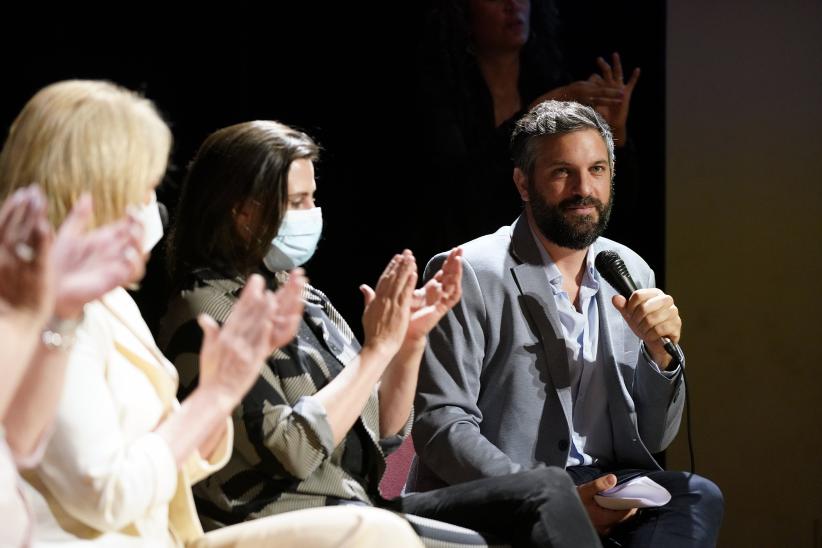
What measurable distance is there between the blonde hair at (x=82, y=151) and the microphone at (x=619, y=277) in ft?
4.07

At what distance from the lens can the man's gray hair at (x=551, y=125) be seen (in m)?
2.65

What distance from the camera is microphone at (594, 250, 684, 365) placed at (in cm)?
244

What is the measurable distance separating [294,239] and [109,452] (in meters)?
0.75

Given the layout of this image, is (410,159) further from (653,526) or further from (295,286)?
(295,286)

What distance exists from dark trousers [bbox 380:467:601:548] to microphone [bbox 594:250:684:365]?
1.92 ft

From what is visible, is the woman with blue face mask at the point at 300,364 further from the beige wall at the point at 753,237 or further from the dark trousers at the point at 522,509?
the beige wall at the point at 753,237

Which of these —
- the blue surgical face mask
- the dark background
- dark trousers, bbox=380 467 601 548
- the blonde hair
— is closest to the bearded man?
dark trousers, bbox=380 467 601 548

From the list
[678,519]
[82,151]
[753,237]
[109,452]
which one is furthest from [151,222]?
[753,237]

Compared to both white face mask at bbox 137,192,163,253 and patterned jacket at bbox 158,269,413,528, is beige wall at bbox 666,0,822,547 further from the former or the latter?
white face mask at bbox 137,192,163,253

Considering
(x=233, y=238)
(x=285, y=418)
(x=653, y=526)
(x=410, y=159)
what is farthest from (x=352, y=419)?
(x=410, y=159)

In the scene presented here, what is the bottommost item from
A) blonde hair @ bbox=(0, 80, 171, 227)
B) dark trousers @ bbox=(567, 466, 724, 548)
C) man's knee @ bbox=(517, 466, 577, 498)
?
dark trousers @ bbox=(567, 466, 724, 548)

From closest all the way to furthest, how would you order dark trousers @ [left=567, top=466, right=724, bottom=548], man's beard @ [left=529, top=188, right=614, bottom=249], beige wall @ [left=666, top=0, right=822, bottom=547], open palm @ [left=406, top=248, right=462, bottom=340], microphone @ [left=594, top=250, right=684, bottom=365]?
open palm @ [left=406, top=248, right=462, bottom=340] → dark trousers @ [left=567, top=466, right=724, bottom=548] → microphone @ [left=594, top=250, right=684, bottom=365] → man's beard @ [left=529, top=188, right=614, bottom=249] → beige wall @ [left=666, top=0, right=822, bottom=547]

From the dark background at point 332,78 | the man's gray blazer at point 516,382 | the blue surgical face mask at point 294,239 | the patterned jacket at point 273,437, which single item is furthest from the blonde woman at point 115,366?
the dark background at point 332,78

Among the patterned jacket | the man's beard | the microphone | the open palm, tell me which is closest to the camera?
the patterned jacket
